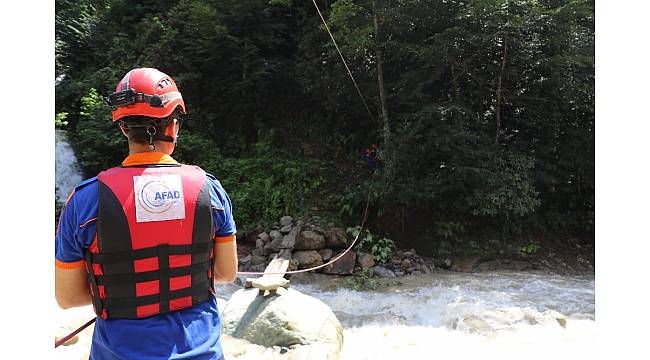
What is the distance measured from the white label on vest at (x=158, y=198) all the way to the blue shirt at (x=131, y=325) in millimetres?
69

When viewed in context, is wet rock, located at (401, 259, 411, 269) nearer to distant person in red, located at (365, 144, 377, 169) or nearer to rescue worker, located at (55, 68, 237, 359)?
distant person in red, located at (365, 144, 377, 169)

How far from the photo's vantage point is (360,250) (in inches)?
304

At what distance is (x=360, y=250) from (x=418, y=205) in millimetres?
1508

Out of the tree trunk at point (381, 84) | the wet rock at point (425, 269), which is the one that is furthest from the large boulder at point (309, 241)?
the tree trunk at point (381, 84)

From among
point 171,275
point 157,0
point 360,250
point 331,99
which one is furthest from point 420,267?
point 157,0

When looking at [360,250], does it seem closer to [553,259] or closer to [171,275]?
[553,259]

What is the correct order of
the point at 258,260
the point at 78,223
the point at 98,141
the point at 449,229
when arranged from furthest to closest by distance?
the point at 98,141, the point at 449,229, the point at 258,260, the point at 78,223

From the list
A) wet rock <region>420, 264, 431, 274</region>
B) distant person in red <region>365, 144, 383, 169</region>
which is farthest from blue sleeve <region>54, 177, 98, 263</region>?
distant person in red <region>365, 144, 383, 169</region>

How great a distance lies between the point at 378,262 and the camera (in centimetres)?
754

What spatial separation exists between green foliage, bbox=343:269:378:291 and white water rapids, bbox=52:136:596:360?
0.17 m

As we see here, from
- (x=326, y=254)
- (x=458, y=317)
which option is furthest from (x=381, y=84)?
(x=458, y=317)

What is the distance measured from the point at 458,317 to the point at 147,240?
4624mm

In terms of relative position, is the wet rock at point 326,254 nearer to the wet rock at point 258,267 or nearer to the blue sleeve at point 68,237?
the wet rock at point 258,267

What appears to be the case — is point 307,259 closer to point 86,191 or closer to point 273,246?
point 273,246
